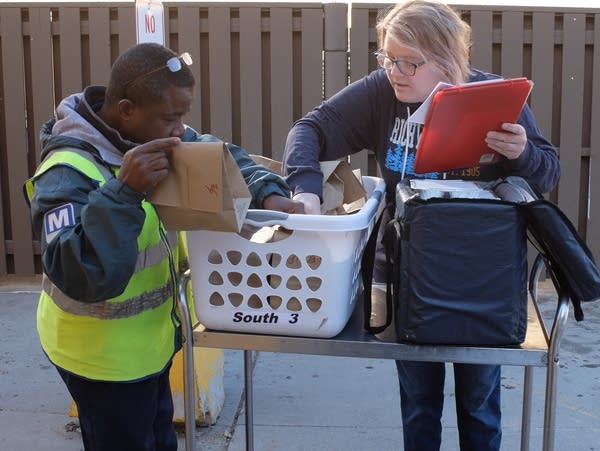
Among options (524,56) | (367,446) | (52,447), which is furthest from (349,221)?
(524,56)

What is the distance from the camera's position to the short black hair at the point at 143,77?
1.92 meters

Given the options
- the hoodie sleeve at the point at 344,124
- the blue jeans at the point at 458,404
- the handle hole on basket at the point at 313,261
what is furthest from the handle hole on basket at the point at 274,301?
the blue jeans at the point at 458,404

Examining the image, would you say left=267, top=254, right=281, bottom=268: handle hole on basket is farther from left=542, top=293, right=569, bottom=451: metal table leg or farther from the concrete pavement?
the concrete pavement

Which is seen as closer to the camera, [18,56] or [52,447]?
[52,447]

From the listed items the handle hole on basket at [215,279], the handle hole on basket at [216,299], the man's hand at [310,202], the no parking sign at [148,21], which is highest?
the no parking sign at [148,21]

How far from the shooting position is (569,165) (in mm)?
5480

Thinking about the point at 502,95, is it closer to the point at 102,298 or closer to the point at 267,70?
the point at 102,298

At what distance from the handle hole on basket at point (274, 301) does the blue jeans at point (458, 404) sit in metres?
0.72

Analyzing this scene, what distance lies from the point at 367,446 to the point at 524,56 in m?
3.26

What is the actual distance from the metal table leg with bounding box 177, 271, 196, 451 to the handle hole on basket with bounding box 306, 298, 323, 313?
328mm

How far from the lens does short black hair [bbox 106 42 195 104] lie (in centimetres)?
192

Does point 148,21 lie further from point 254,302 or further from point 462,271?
point 462,271

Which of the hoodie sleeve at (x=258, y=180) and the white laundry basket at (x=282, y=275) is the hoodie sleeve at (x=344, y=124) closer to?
the hoodie sleeve at (x=258, y=180)


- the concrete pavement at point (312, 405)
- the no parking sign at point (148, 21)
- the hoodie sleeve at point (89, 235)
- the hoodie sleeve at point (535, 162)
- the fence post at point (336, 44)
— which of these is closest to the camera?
the hoodie sleeve at point (89, 235)
